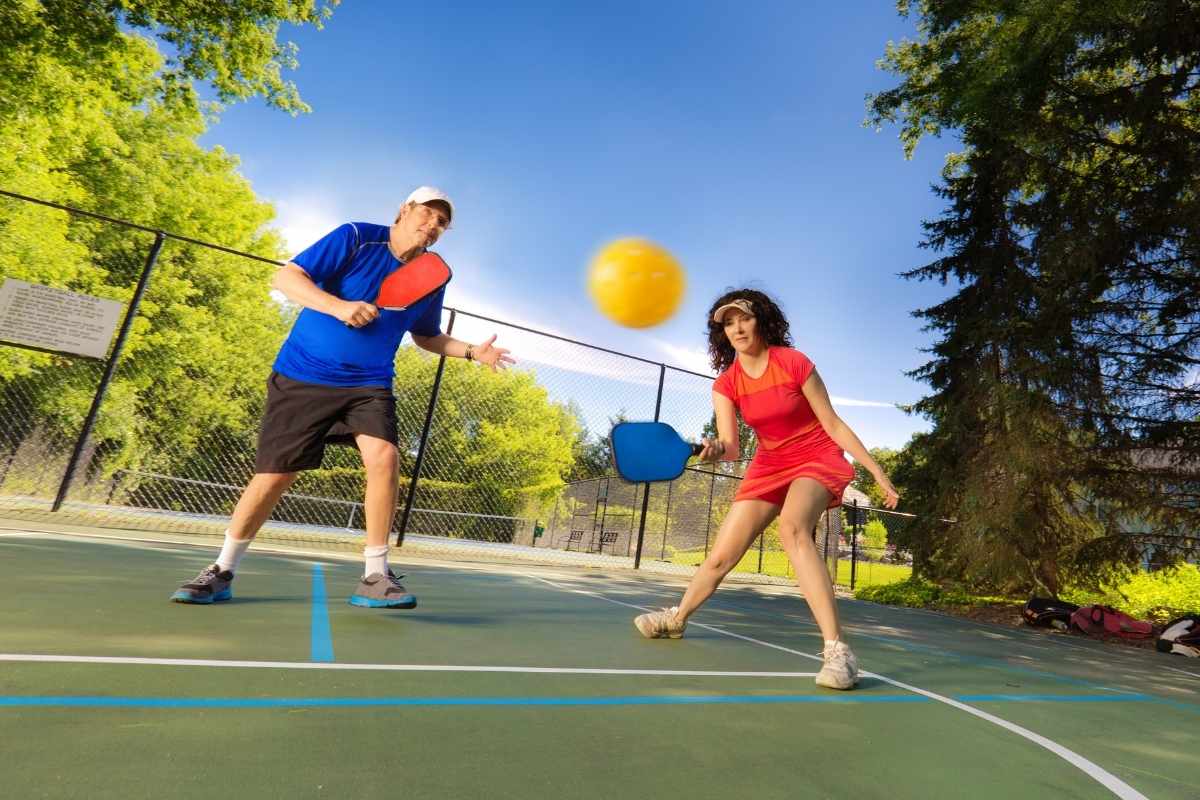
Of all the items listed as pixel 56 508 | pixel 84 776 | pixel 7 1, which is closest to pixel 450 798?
pixel 84 776

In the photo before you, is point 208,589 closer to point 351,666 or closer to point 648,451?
point 351,666

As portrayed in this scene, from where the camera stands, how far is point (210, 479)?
1452 cm

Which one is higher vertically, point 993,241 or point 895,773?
point 993,241

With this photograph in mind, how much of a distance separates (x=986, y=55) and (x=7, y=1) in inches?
626

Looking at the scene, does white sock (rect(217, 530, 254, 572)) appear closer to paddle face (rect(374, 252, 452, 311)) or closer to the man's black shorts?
the man's black shorts

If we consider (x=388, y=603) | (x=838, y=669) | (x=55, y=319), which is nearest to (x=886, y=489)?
(x=838, y=669)

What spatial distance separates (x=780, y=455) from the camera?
10.8ft

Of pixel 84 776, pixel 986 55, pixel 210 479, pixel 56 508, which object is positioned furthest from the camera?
pixel 210 479

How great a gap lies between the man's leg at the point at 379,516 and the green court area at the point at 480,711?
148mm

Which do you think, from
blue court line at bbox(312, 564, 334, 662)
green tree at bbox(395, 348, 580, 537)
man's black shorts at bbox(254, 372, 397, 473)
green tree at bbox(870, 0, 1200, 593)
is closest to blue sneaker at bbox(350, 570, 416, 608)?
blue court line at bbox(312, 564, 334, 662)

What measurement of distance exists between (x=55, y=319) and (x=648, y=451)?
733 cm

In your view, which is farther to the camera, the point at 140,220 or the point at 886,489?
the point at 140,220

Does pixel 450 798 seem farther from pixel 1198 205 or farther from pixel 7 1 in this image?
pixel 7 1

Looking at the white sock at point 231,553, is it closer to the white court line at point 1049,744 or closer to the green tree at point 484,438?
the white court line at point 1049,744
